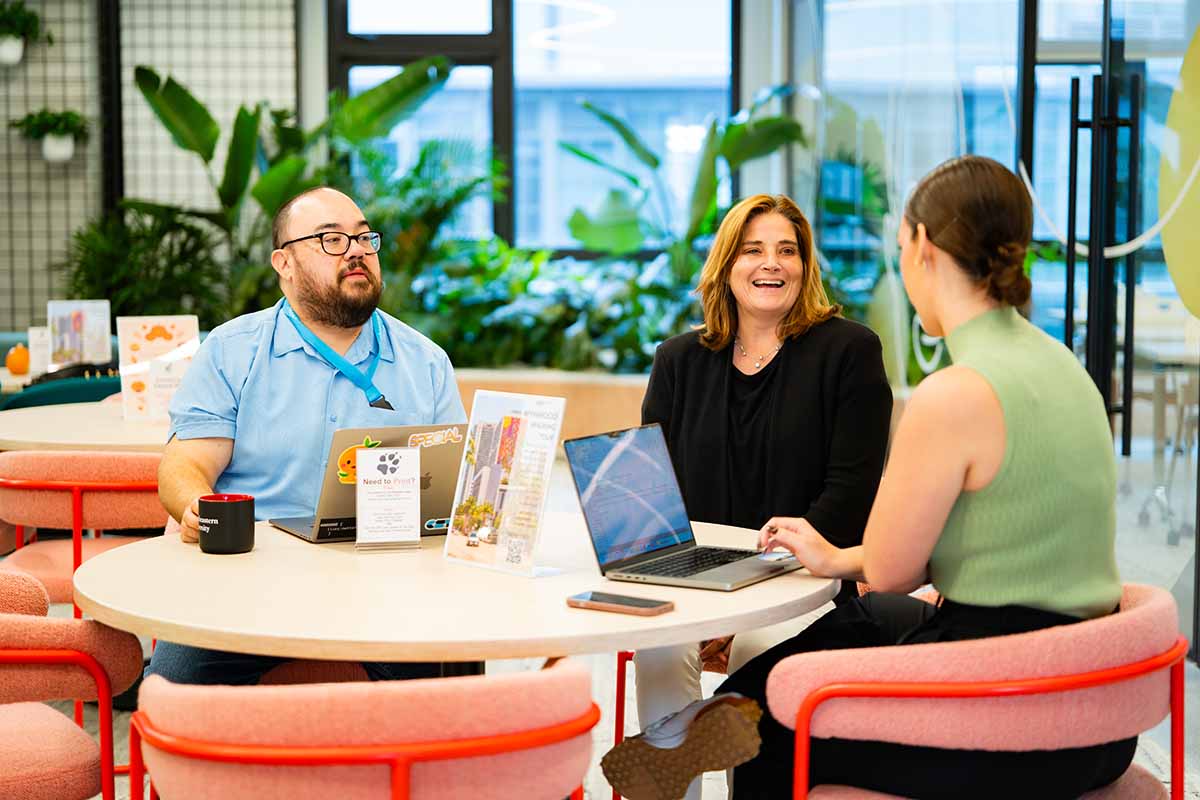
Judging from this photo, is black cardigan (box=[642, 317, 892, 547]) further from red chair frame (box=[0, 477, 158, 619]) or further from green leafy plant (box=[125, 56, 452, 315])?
green leafy plant (box=[125, 56, 452, 315])

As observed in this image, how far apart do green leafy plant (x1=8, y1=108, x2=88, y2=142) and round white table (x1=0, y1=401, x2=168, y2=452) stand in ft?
15.1

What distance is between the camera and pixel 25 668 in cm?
184

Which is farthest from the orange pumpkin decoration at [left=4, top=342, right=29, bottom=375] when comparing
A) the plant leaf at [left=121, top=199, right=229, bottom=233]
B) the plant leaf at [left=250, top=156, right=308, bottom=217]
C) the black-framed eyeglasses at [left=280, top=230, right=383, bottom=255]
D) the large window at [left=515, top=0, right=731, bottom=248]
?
→ the large window at [left=515, top=0, right=731, bottom=248]

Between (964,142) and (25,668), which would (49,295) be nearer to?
(964,142)

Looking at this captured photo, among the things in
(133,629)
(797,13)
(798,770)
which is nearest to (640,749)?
(798,770)

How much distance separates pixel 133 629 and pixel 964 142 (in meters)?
3.96

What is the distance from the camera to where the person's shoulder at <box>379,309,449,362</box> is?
2.75 m

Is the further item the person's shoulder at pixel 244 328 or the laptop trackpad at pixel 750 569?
A: the person's shoulder at pixel 244 328

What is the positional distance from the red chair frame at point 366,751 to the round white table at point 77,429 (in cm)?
184

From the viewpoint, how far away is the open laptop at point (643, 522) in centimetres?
195

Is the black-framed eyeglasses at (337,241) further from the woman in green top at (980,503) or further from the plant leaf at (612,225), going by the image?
the plant leaf at (612,225)

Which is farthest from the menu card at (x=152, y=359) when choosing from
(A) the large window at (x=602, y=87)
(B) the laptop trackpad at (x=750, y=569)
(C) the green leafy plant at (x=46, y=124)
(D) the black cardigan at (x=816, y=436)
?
(A) the large window at (x=602, y=87)

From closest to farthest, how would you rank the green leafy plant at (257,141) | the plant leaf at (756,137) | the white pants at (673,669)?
the white pants at (673,669)
the plant leaf at (756,137)
the green leafy plant at (257,141)

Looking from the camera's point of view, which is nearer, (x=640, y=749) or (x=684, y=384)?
(x=640, y=749)
